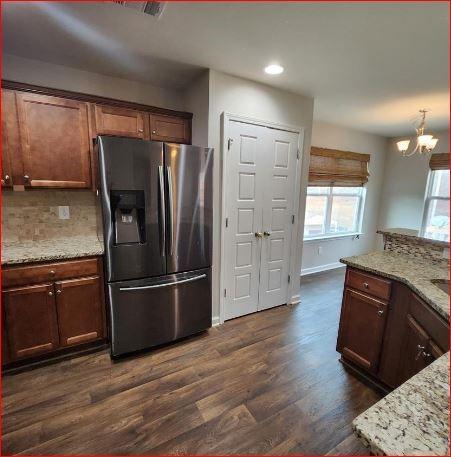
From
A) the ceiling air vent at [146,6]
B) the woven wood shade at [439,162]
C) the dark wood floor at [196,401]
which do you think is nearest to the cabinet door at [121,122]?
the ceiling air vent at [146,6]

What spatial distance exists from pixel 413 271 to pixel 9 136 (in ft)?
10.1

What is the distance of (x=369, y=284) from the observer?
6.06ft

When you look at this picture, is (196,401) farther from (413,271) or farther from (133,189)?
(413,271)

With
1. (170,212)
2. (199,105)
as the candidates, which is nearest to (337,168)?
(199,105)

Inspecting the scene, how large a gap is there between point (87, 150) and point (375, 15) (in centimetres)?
221

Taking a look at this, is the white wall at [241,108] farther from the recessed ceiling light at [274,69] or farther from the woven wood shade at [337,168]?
the woven wood shade at [337,168]

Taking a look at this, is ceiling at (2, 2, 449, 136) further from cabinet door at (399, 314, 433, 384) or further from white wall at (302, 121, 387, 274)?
cabinet door at (399, 314, 433, 384)

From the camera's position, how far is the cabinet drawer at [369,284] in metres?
1.75

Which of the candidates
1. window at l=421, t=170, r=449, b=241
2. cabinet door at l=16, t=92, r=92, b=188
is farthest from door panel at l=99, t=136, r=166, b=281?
window at l=421, t=170, r=449, b=241

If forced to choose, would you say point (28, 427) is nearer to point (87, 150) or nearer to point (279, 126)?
point (87, 150)

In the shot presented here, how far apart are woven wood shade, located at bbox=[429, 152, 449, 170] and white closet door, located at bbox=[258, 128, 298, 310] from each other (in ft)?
8.93

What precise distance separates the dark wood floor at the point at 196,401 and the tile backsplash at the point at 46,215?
44.2 inches

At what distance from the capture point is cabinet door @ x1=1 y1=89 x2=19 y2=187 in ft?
6.06

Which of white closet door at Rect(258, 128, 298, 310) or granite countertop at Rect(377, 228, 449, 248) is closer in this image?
granite countertop at Rect(377, 228, 449, 248)
